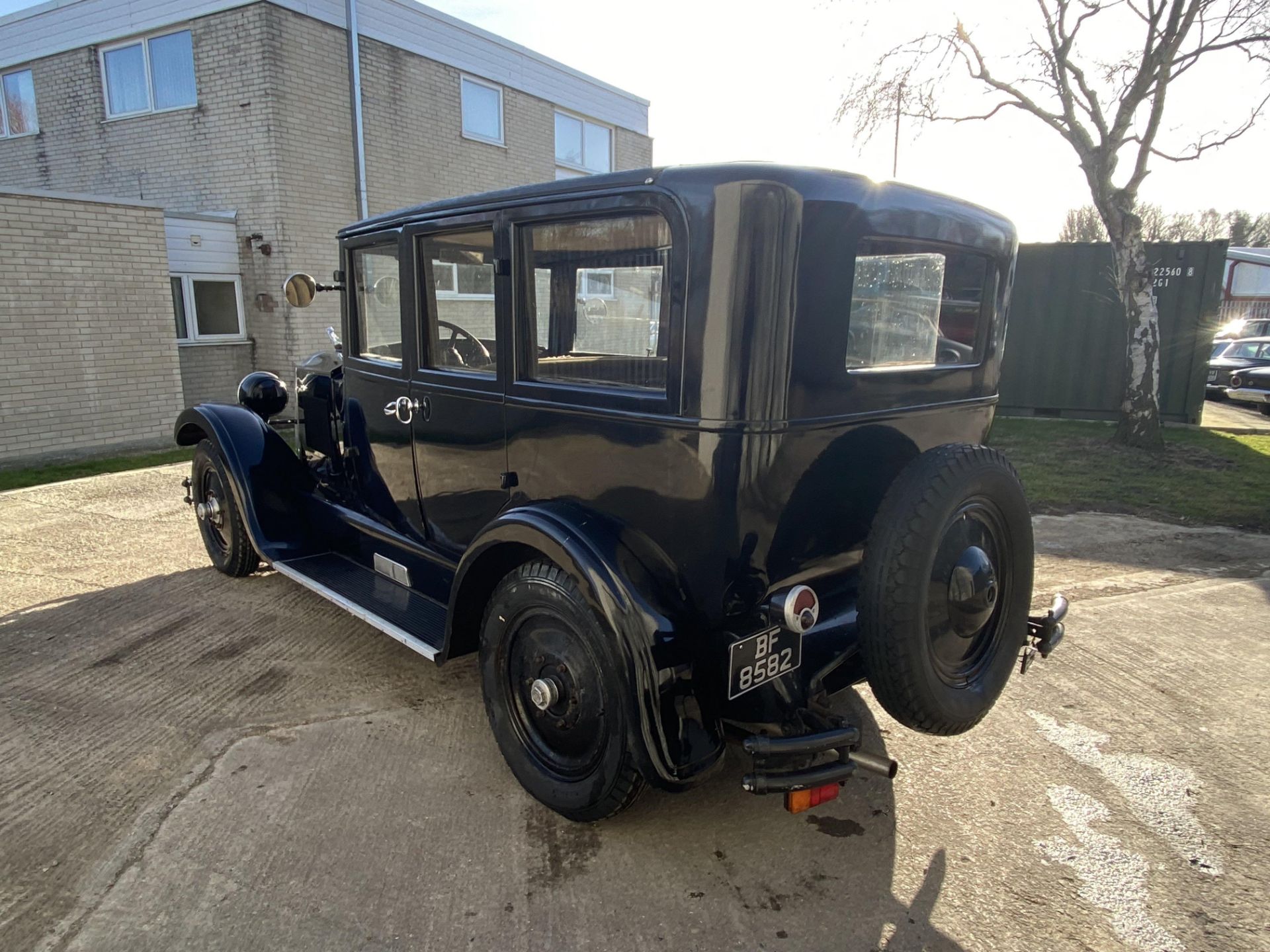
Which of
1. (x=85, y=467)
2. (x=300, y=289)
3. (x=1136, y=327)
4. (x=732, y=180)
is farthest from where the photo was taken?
(x=1136, y=327)

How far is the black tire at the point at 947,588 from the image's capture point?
2.29 meters

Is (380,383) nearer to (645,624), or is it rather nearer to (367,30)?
(645,624)

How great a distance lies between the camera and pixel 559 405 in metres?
2.71

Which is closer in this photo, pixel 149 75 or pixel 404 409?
pixel 404 409


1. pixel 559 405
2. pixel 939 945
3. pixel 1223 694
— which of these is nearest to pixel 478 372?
pixel 559 405

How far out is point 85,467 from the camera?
780cm

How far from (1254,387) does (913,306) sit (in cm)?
1436

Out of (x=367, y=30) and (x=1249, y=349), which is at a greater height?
(x=367, y=30)

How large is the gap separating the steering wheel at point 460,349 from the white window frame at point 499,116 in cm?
1050

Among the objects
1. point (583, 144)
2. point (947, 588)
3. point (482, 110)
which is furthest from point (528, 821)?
point (583, 144)

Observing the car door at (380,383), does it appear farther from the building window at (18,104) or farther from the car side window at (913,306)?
the building window at (18,104)

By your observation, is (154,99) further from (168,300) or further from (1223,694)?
(1223,694)

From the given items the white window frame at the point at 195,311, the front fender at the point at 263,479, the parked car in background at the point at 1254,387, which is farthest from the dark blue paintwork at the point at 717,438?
the parked car in background at the point at 1254,387

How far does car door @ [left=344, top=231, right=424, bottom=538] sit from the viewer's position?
3541mm
